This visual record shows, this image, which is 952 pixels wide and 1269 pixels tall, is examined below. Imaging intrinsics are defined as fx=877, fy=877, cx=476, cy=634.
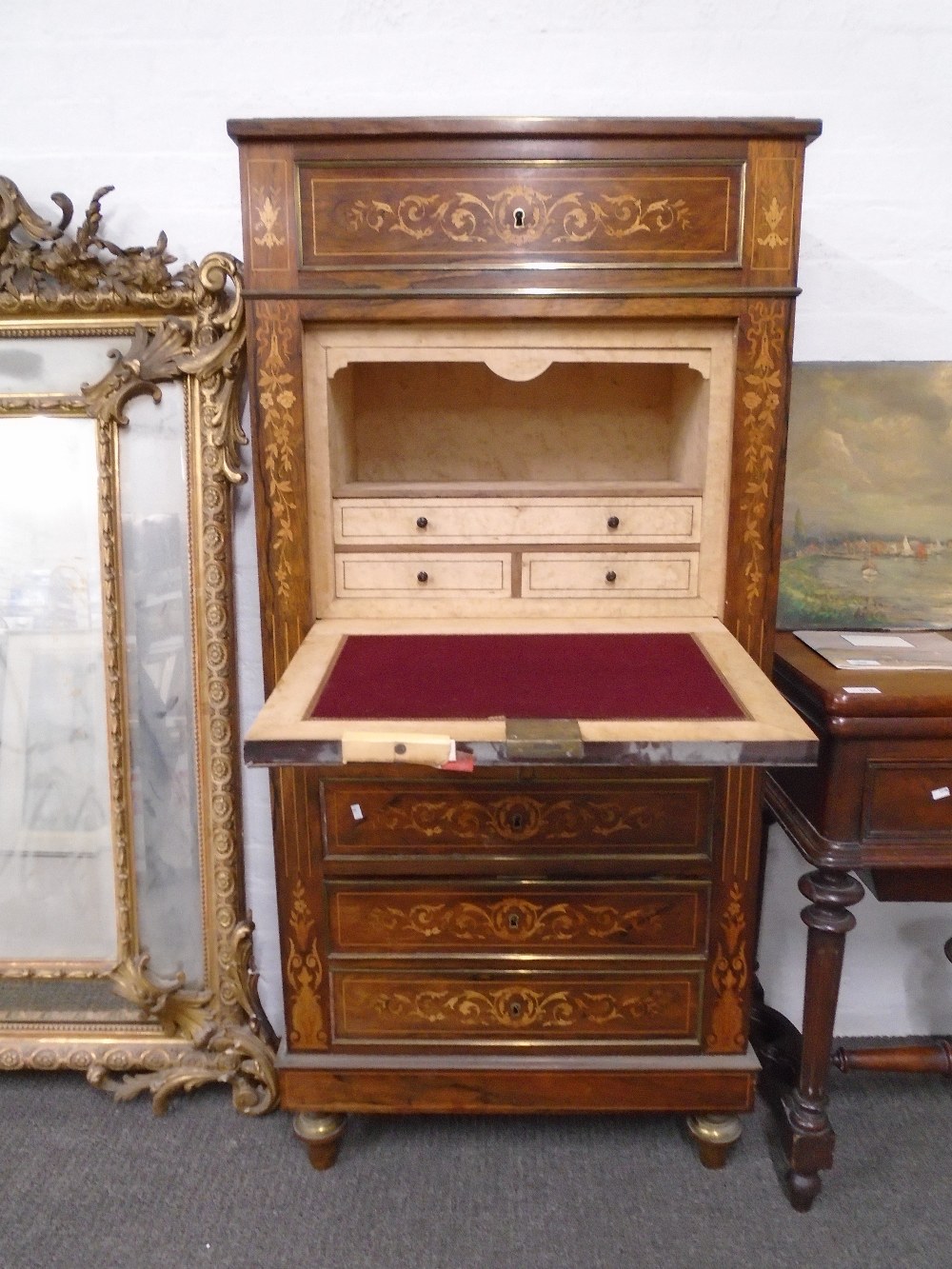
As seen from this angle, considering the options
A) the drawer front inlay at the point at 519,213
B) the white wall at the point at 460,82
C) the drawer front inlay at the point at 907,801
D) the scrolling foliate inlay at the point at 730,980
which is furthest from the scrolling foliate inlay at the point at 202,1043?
the white wall at the point at 460,82

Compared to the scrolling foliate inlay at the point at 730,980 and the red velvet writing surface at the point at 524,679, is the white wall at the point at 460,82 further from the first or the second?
the scrolling foliate inlay at the point at 730,980

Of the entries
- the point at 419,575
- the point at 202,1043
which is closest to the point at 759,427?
the point at 419,575

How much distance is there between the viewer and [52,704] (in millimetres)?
2205

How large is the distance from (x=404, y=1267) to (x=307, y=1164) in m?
0.36

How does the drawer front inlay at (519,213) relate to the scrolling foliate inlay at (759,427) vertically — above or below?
above

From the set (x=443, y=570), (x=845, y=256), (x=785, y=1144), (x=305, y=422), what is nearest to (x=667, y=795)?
(x=443, y=570)

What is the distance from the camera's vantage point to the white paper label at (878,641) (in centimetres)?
202

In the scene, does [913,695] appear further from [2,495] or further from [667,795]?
[2,495]

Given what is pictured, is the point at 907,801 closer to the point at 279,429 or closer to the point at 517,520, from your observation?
the point at 517,520

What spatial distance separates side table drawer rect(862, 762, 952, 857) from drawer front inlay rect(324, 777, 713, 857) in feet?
1.01

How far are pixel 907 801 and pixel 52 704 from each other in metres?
1.97

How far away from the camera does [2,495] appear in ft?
7.02

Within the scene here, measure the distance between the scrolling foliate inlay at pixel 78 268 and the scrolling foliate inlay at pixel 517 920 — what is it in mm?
1479

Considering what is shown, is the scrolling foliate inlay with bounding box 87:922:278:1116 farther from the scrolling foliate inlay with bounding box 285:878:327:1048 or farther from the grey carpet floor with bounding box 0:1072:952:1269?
the scrolling foliate inlay with bounding box 285:878:327:1048
